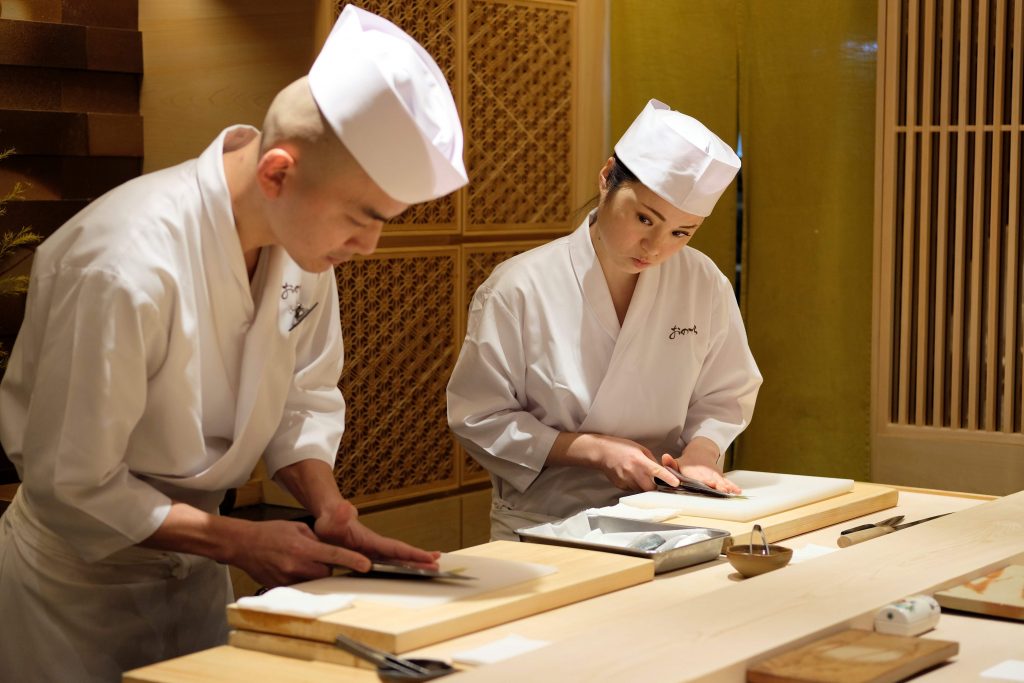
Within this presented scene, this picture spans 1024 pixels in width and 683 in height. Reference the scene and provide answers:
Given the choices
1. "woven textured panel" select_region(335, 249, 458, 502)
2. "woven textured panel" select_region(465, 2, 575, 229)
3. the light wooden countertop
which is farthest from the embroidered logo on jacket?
"woven textured panel" select_region(465, 2, 575, 229)

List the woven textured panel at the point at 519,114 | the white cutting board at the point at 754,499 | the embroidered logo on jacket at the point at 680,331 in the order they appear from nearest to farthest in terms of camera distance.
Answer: the white cutting board at the point at 754,499
the embroidered logo on jacket at the point at 680,331
the woven textured panel at the point at 519,114

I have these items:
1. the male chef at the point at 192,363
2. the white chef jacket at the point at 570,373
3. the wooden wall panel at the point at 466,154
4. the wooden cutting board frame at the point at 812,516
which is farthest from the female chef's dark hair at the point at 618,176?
the wooden wall panel at the point at 466,154

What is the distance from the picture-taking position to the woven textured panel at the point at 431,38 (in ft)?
14.2

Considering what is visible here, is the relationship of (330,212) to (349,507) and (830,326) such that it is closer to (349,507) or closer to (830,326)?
(349,507)

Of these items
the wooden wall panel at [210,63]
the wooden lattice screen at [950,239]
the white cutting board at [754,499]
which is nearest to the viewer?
the white cutting board at [754,499]

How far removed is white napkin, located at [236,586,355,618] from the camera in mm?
1746

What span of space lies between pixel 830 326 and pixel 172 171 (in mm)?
3356

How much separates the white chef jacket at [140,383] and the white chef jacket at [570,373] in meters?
0.69

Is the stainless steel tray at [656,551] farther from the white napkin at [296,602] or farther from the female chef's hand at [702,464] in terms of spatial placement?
the white napkin at [296,602]

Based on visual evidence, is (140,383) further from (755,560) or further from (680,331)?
(680,331)

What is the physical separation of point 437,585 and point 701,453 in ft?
3.52

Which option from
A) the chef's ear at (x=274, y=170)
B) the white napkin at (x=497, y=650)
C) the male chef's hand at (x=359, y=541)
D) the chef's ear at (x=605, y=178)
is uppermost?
the chef's ear at (x=274, y=170)

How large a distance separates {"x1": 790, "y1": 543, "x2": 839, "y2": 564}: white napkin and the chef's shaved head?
39.0 inches

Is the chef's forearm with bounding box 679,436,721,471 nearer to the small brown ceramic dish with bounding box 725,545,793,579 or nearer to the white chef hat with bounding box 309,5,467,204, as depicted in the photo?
the small brown ceramic dish with bounding box 725,545,793,579
